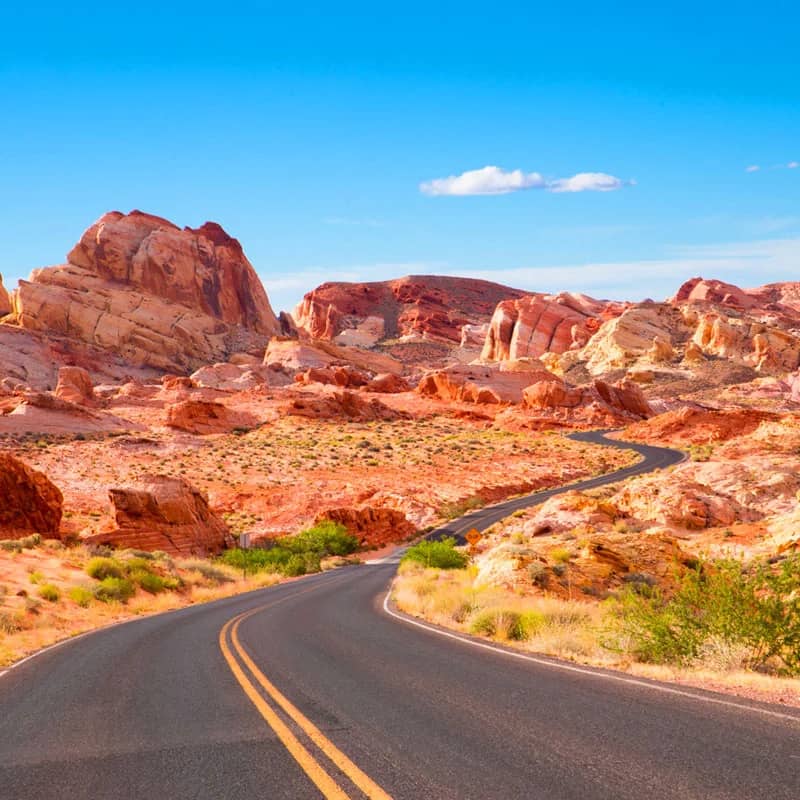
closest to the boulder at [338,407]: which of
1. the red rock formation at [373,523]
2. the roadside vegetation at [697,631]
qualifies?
the red rock formation at [373,523]

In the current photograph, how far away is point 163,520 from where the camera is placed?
122 feet

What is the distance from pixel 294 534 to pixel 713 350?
90934mm

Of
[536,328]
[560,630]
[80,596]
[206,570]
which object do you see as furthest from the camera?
[536,328]

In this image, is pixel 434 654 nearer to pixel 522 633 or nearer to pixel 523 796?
pixel 522 633

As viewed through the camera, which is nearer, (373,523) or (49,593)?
(49,593)

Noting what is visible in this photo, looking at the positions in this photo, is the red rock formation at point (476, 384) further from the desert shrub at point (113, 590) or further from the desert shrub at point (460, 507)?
the desert shrub at point (113, 590)

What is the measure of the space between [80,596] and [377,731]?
18.9 meters

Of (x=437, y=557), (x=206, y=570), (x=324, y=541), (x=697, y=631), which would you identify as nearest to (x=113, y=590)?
(x=206, y=570)

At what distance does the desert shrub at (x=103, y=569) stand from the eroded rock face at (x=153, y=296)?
88177 mm

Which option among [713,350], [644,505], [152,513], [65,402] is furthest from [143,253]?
[644,505]

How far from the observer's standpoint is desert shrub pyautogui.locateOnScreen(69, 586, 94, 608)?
76.3 ft

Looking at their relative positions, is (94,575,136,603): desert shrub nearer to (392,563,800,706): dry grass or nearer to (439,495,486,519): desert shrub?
(392,563,800,706): dry grass

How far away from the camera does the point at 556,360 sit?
5148 inches

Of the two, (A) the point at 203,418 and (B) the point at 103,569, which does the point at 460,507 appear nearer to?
(B) the point at 103,569
